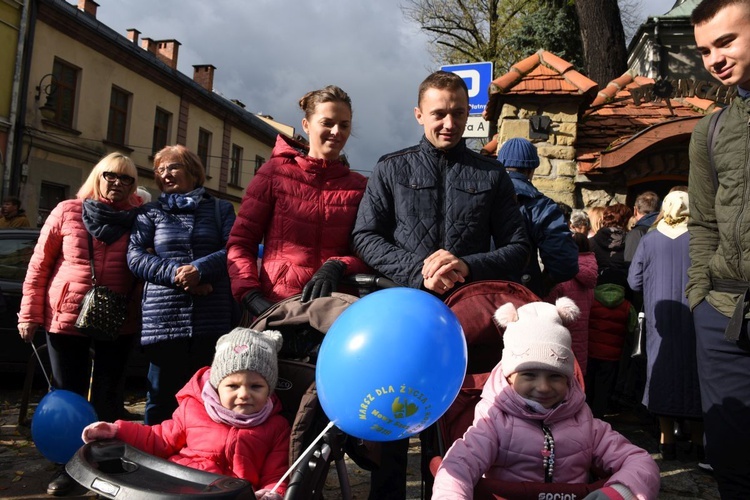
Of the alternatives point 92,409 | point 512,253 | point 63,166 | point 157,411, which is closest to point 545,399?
point 512,253

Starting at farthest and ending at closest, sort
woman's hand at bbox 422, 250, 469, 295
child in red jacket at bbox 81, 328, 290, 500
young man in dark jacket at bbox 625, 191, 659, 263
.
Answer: young man in dark jacket at bbox 625, 191, 659, 263, woman's hand at bbox 422, 250, 469, 295, child in red jacket at bbox 81, 328, 290, 500

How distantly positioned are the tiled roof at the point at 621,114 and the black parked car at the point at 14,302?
630 cm

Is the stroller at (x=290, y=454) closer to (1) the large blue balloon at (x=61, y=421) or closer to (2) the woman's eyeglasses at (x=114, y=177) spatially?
(1) the large blue balloon at (x=61, y=421)

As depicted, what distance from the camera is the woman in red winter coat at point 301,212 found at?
9.77 feet

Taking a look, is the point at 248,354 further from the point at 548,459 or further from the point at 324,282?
the point at 548,459

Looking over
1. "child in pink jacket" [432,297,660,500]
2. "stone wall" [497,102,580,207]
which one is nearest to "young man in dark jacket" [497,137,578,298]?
"child in pink jacket" [432,297,660,500]

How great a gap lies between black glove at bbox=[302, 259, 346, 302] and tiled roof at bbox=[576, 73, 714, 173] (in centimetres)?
615

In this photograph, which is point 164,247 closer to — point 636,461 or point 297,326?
point 297,326

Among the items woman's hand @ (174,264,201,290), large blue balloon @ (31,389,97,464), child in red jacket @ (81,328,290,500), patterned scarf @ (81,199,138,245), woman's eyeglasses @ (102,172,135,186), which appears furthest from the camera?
woman's eyeglasses @ (102,172,135,186)

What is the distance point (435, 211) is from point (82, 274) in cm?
222

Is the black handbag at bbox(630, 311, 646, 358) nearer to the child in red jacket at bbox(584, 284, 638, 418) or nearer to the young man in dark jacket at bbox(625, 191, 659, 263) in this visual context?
the child in red jacket at bbox(584, 284, 638, 418)

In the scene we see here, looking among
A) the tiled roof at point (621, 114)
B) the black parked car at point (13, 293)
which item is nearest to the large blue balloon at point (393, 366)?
the black parked car at point (13, 293)

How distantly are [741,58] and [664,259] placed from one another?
2614 millimetres

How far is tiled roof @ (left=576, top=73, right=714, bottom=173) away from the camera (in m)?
8.39
